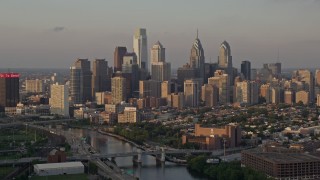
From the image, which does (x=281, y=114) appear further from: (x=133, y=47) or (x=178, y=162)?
(x=133, y=47)

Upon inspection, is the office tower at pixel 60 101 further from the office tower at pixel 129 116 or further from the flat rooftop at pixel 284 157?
the flat rooftop at pixel 284 157

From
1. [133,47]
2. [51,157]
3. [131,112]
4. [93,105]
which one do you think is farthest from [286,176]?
[133,47]

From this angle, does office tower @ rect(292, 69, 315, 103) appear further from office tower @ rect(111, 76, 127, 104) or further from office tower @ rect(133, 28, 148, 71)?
office tower @ rect(133, 28, 148, 71)

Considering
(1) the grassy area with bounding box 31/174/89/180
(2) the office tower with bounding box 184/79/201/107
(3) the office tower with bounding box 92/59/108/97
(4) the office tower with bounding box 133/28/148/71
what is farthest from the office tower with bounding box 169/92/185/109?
(1) the grassy area with bounding box 31/174/89/180

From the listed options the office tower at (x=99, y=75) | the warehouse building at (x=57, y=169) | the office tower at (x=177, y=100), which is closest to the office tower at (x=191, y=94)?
the office tower at (x=177, y=100)

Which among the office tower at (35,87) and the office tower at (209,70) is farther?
the office tower at (209,70)

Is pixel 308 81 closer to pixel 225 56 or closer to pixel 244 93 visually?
pixel 244 93
